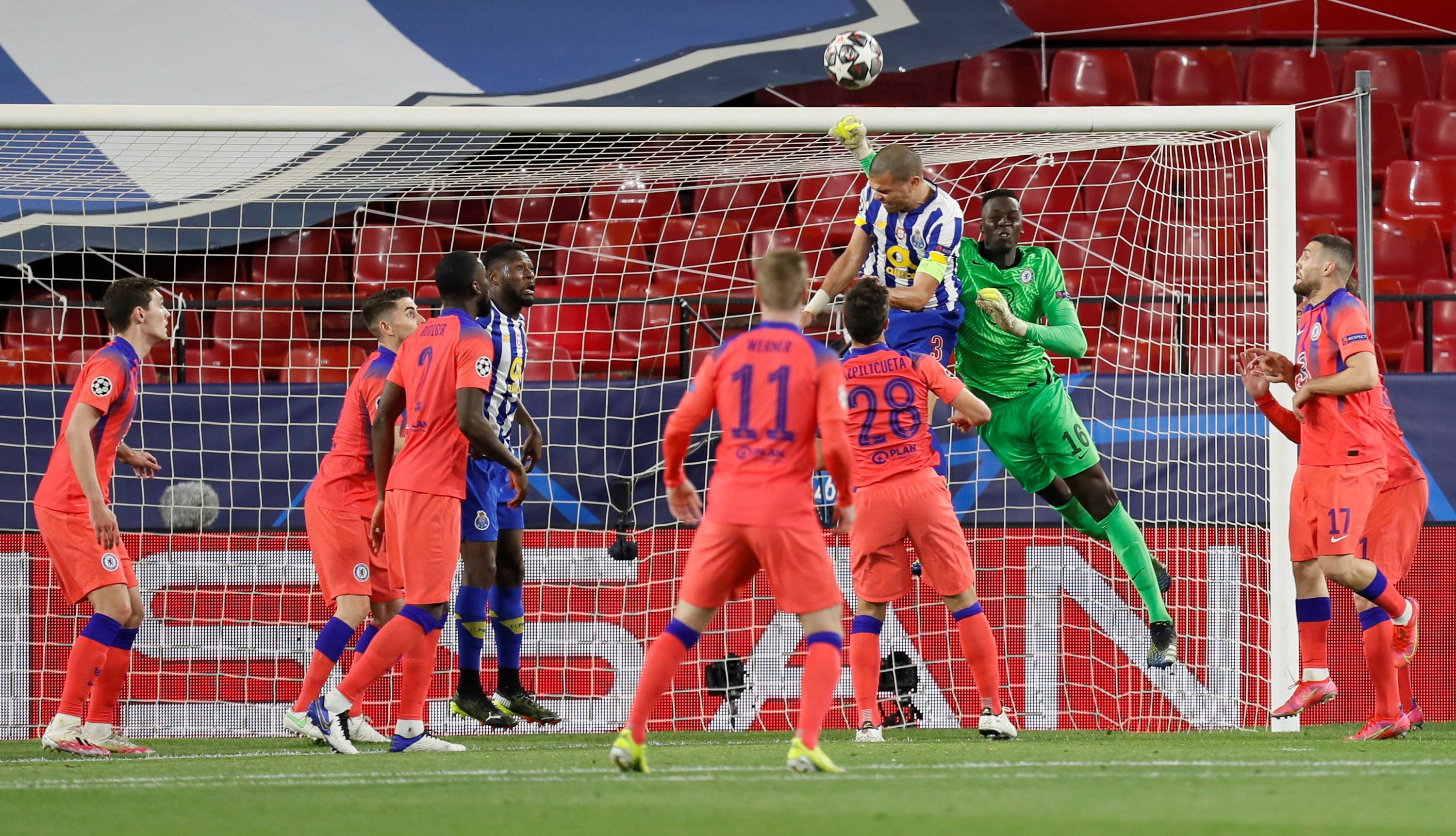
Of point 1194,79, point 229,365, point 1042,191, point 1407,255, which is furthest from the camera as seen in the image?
point 1194,79

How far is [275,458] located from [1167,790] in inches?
226

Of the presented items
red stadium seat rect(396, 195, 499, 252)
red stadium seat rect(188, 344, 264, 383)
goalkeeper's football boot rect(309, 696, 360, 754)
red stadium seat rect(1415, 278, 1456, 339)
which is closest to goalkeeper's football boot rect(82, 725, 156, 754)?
goalkeeper's football boot rect(309, 696, 360, 754)

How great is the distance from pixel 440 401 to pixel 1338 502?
3.93 metres

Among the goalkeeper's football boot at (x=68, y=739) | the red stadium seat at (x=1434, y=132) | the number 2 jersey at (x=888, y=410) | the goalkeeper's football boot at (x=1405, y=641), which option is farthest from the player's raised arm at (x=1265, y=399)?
the red stadium seat at (x=1434, y=132)

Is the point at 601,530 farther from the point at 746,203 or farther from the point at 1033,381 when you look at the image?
the point at 746,203

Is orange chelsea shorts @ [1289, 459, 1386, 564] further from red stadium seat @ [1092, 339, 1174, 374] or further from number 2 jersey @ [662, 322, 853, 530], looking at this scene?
number 2 jersey @ [662, 322, 853, 530]

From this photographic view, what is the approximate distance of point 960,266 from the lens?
7895 millimetres

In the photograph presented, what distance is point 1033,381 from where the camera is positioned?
7.84m

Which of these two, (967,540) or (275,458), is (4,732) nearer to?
(275,458)

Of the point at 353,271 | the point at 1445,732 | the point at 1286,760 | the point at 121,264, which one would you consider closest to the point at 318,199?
the point at 353,271

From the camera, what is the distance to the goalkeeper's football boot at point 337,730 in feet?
21.7

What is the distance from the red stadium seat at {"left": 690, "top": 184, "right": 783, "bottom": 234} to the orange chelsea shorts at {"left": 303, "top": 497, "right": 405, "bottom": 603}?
3771 millimetres

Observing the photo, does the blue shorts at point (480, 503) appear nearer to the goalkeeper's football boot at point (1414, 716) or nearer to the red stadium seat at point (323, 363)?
the red stadium seat at point (323, 363)

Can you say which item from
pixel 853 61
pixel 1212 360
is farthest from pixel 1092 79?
pixel 853 61
